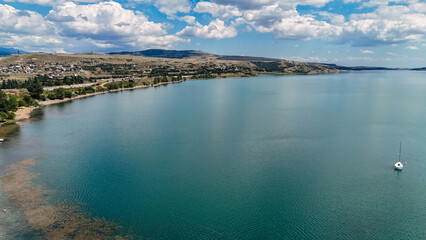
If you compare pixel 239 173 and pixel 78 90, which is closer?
pixel 239 173

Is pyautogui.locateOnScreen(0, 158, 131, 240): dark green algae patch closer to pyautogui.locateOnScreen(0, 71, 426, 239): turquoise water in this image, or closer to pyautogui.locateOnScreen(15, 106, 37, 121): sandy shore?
pyautogui.locateOnScreen(0, 71, 426, 239): turquoise water

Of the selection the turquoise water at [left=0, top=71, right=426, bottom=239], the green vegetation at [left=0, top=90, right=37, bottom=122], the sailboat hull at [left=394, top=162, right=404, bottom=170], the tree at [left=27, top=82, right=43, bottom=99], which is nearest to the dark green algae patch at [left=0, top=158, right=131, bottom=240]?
the turquoise water at [left=0, top=71, right=426, bottom=239]

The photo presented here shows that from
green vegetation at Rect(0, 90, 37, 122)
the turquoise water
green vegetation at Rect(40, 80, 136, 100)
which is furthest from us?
green vegetation at Rect(40, 80, 136, 100)

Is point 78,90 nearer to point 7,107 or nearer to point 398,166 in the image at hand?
point 7,107

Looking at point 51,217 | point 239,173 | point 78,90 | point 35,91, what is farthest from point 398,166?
point 78,90

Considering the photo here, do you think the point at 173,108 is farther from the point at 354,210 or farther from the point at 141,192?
the point at 354,210

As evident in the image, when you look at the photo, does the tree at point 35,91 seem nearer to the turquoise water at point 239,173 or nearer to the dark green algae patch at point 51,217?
the turquoise water at point 239,173

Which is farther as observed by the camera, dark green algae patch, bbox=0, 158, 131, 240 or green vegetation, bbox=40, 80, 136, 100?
green vegetation, bbox=40, 80, 136, 100
